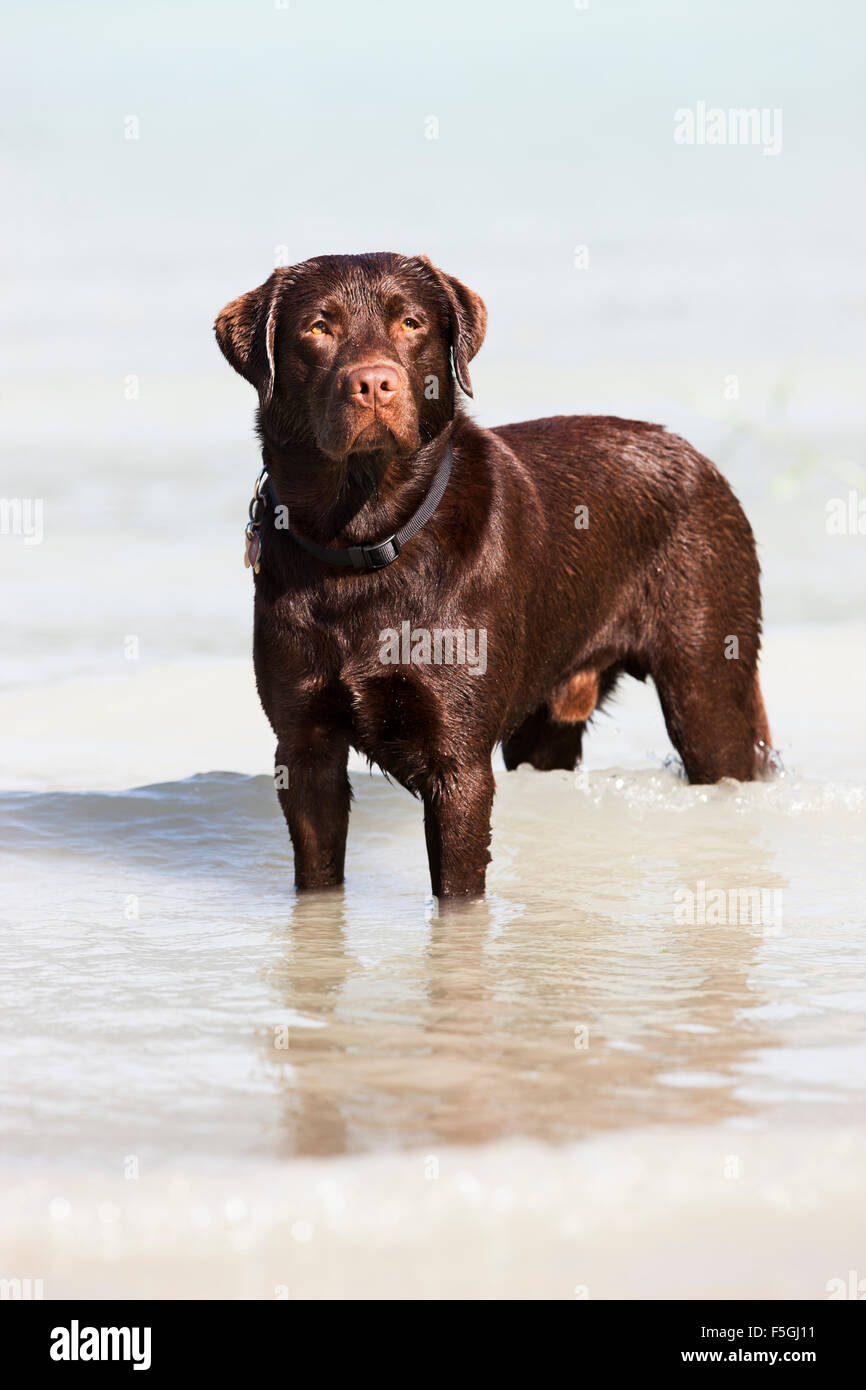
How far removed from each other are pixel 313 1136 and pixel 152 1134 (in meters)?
0.28

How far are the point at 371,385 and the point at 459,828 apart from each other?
1206 mm

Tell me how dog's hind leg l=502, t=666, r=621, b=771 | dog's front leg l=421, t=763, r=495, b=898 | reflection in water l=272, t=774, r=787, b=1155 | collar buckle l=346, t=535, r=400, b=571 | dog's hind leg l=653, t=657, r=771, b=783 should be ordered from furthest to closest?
1. dog's hind leg l=502, t=666, r=621, b=771
2. dog's hind leg l=653, t=657, r=771, b=783
3. dog's front leg l=421, t=763, r=495, b=898
4. collar buckle l=346, t=535, r=400, b=571
5. reflection in water l=272, t=774, r=787, b=1155

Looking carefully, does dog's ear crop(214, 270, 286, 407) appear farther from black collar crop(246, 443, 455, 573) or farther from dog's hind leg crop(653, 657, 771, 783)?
dog's hind leg crop(653, 657, 771, 783)

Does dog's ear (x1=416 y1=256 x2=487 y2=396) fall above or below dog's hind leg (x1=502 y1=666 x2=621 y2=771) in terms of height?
above

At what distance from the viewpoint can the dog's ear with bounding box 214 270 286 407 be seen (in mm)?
4465

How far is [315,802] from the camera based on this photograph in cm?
478

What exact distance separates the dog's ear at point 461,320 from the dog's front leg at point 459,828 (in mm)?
1009

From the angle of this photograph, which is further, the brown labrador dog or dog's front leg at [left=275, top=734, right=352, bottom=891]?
dog's front leg at [left=275, top=734, right=352, bottom=891]

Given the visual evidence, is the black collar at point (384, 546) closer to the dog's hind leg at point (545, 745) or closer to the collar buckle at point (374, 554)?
the collar buckle at point (374, 554)

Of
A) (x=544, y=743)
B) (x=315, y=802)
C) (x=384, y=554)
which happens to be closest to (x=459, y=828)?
(x=315, y=802)

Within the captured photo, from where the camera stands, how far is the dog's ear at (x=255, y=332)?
4.46 metres

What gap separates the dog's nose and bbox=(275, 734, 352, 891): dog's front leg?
0.97 metres

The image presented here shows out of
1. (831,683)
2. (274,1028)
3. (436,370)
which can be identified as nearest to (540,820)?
(436,370)

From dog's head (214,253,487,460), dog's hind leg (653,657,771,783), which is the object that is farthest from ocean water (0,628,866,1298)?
dog's head (214,253,487,460)
